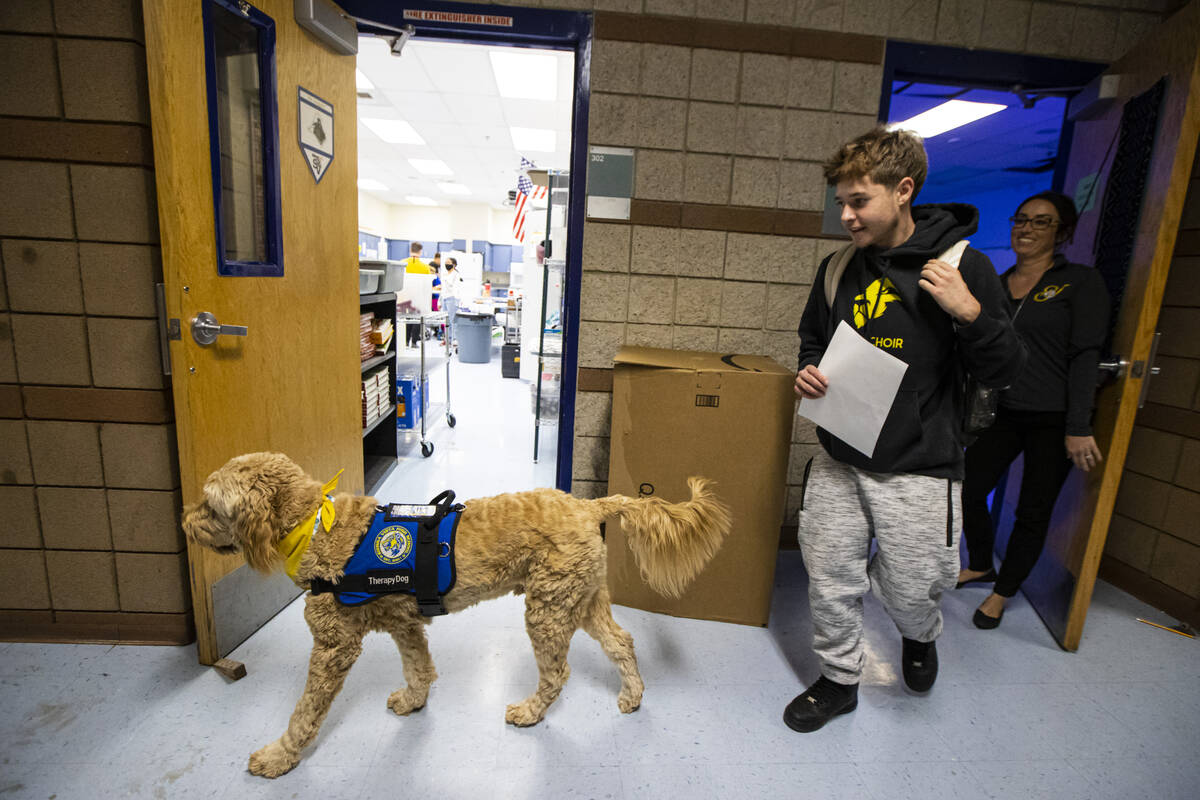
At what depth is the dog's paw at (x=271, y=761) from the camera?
1.29m

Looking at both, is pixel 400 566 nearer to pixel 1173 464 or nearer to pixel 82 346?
pixel 82 346

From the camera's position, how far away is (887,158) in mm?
1279

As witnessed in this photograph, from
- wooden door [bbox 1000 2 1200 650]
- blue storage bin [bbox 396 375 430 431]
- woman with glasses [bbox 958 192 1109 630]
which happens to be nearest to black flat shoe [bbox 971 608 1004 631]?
woman with glasses [bbox 958 192 1109 630]

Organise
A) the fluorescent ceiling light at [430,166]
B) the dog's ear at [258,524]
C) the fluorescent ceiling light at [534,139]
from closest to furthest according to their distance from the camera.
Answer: the dog's ear at [258,524]
the fluorescent ceiling light at [534,139]
the fluorescent ceiling light at [430,166]

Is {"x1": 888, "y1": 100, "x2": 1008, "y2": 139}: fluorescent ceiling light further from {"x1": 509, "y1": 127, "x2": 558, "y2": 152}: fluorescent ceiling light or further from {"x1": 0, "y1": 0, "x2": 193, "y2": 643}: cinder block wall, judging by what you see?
{"x1": 509, "y1": 127, "x2": 558, "y2": 152}: fluorescent ceiling light

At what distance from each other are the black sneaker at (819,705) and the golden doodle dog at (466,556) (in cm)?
51

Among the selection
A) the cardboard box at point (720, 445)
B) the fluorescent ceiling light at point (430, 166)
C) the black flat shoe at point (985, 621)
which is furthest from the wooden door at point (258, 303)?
the fluorescent ceiling light at point (430, 166)

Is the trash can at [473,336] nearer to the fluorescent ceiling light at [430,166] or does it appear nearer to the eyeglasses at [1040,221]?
the fluorescent ceiling light at [430,166]

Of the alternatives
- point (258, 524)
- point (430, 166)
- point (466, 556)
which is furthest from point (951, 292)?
point (430, 166)

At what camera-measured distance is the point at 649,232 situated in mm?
2252

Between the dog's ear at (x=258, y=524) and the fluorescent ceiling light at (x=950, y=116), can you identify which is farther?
the fluorescent ceiling light at (x=950, y=116)

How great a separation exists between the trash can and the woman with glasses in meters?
6.20

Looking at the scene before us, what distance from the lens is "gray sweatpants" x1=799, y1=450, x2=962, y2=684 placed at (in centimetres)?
143

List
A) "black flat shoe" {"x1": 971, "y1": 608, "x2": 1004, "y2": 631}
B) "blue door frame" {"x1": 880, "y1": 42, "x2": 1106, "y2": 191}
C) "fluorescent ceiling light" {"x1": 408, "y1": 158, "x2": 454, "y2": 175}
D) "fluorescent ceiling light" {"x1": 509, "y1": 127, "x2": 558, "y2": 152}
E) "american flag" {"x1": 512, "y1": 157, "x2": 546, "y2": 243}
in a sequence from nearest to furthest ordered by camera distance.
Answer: "black flat shoe" {"x1": 971, "y1": 608, "x2": 1004, "y2": 631} → "blue door frame" {"x1": 880, "y1": 42, "x2": 1106, "y2": 191} → "american flag" {"x1": 512, "y1": 157, "x2": 546, "y2": 243} → "fluorescent ceiling light" {"x1": 509, "y1": 127, "x2": 558, "y2": 152} → "fluorescent ceiling light" {"x1": 408, "y1": 158, "x2": 454, "y2": 175}
